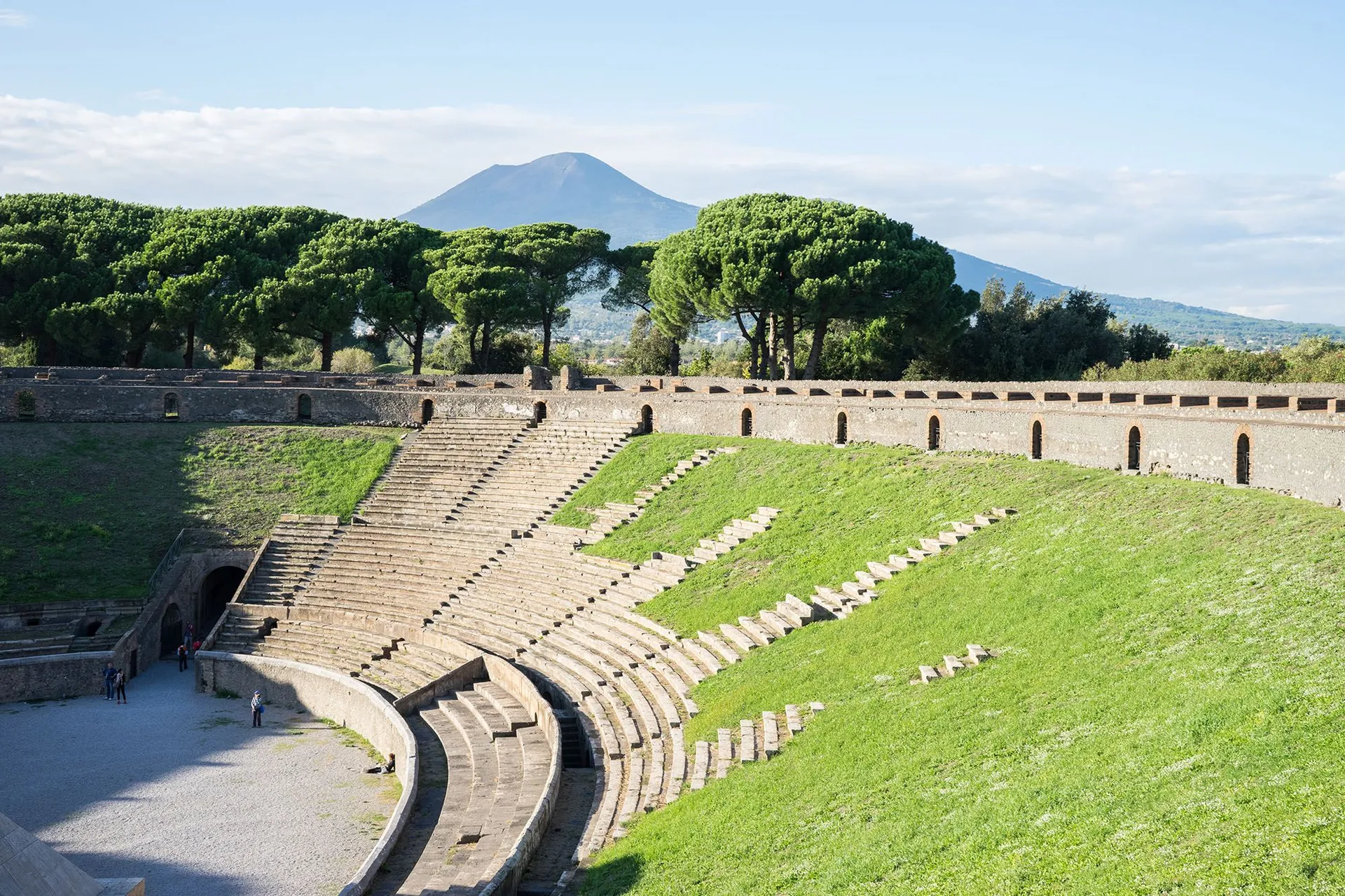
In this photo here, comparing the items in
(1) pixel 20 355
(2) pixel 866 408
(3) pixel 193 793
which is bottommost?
(3) pixel 193 793

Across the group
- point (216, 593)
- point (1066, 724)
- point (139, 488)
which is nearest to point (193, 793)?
point (216, 593)

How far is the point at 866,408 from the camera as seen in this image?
36.6m

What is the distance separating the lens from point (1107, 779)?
13.1 m

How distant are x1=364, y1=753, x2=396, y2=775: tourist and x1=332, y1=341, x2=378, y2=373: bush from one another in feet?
166

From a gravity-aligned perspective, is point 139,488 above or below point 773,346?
below

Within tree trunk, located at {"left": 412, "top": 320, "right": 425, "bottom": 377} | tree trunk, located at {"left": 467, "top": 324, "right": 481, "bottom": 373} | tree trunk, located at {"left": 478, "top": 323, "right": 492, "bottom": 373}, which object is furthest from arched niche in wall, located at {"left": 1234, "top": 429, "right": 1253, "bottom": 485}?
tree trunk, located at {"left": 412, "top": 320, "right": 425, "bottom": 377}

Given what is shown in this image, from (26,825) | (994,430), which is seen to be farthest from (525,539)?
(26,825)

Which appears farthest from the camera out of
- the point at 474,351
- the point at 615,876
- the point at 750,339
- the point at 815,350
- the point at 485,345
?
the point at 474,351

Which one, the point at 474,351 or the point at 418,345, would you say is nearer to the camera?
the point at 418,345

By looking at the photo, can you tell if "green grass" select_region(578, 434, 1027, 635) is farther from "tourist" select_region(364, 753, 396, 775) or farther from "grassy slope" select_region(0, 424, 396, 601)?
"grassy slope" select_region(0, 424, 396, 601)

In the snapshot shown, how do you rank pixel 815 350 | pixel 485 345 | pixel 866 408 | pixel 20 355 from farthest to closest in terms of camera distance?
pixel 20 355 < pixel 485 345 < pixel 815 350 < pixel 866 408

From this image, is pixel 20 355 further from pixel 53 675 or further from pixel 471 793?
pixel 471 793

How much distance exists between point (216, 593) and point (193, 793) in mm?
16799

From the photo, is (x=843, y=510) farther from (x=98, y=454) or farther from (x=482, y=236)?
(x=482, y=236)
